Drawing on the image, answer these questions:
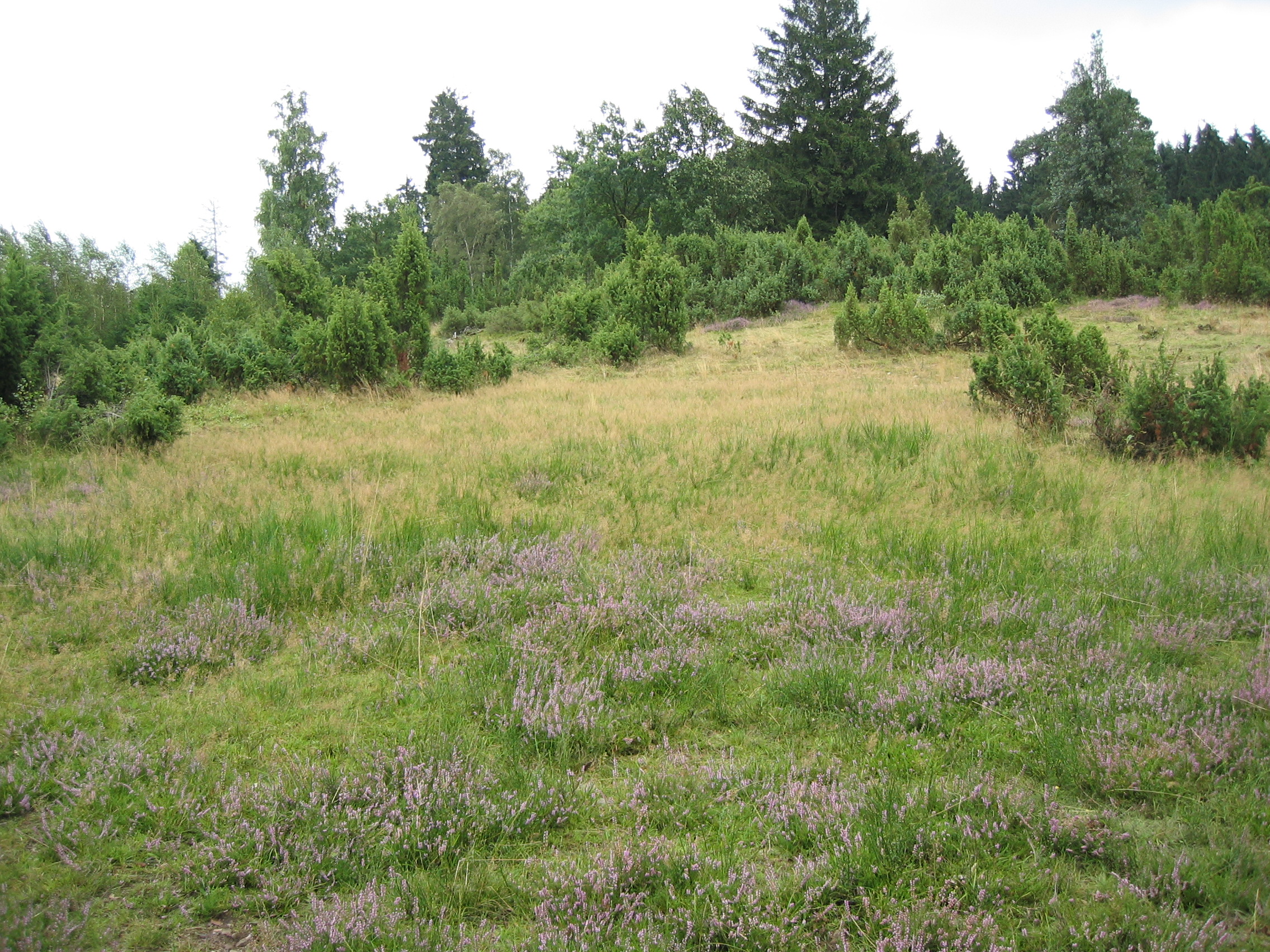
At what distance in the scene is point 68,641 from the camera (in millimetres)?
4504

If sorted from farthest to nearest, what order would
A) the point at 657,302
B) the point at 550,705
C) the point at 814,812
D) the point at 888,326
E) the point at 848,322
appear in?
the point at 657,302, the point at 848,322, the point at 888,326, the point at 550,705, the point at 814,812

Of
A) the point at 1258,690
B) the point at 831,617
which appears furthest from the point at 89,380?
the point at 1258,690

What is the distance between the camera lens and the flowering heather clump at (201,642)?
418 cm

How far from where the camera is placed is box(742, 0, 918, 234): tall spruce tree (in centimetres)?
4084

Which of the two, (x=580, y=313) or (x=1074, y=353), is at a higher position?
(x=580, y=313)

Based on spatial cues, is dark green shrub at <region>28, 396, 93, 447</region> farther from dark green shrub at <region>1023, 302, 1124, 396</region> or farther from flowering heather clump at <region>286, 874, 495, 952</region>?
dark green shrub at <region>1023, 302, 1124, 396</region>

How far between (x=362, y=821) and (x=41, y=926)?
96cm

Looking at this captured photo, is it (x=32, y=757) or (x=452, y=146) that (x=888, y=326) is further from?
(x=452, y=146)

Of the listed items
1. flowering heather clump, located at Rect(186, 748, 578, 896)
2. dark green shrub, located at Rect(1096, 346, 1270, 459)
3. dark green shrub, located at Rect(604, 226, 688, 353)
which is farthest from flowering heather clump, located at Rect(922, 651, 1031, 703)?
dark green shrub, located at Rect(604, 226, 688, 353)

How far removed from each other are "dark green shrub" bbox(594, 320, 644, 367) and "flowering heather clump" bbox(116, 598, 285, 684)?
13.1m

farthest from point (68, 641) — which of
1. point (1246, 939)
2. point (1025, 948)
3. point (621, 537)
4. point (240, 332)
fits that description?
point (240, 332)

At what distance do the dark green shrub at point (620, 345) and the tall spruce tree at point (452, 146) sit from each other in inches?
1986

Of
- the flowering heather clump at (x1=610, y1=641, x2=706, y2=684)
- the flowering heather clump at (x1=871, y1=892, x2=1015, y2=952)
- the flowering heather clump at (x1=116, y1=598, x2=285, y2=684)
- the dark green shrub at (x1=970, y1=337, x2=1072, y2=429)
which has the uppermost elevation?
the dark green shrub at (x1=970, y1=337, x2=1072, y2=429)

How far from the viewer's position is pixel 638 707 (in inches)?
153
